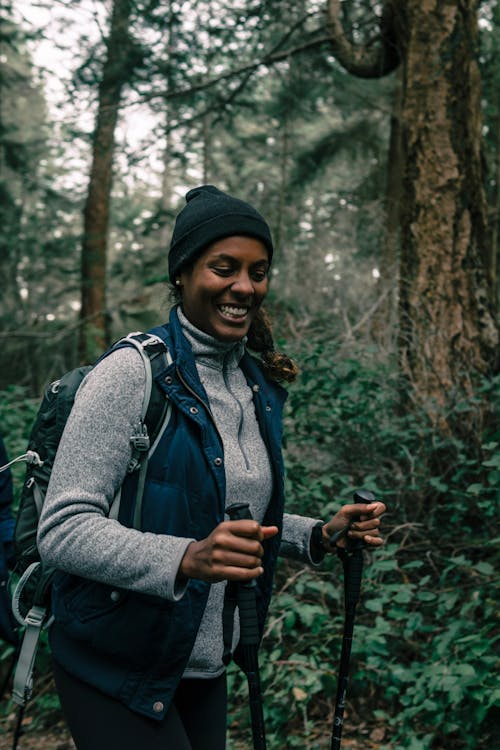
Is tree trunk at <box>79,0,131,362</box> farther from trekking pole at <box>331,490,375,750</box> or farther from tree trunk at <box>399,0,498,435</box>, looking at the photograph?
trekking pole at <box>331,490,375,750</box>

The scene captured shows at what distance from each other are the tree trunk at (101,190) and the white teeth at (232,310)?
21.0 feet

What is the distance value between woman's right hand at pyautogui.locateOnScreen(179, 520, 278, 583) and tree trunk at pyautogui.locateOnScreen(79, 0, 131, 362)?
23.5ft

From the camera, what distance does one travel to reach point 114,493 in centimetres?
193

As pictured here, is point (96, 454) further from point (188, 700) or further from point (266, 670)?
point (266, 670)

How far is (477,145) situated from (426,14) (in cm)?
119

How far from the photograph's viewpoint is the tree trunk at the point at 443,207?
598 cm

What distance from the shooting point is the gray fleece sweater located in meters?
1.77

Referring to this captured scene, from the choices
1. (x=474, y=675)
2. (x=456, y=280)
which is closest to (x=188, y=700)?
(x=474, y=675)

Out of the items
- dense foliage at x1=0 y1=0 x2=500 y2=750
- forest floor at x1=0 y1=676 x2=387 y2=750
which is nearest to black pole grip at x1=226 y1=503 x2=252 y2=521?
dense foliage at x1=0 y1=0 x2=500 y2=750

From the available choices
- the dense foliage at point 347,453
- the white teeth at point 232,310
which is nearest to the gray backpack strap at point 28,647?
the white teeth at point 232,310

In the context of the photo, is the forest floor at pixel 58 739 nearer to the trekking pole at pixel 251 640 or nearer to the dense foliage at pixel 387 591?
the dense foliage at pixel 387 591

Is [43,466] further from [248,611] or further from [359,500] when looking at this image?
[359,500]

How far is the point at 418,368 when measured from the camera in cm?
596

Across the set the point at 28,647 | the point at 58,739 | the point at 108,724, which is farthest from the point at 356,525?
the point at 58,739
